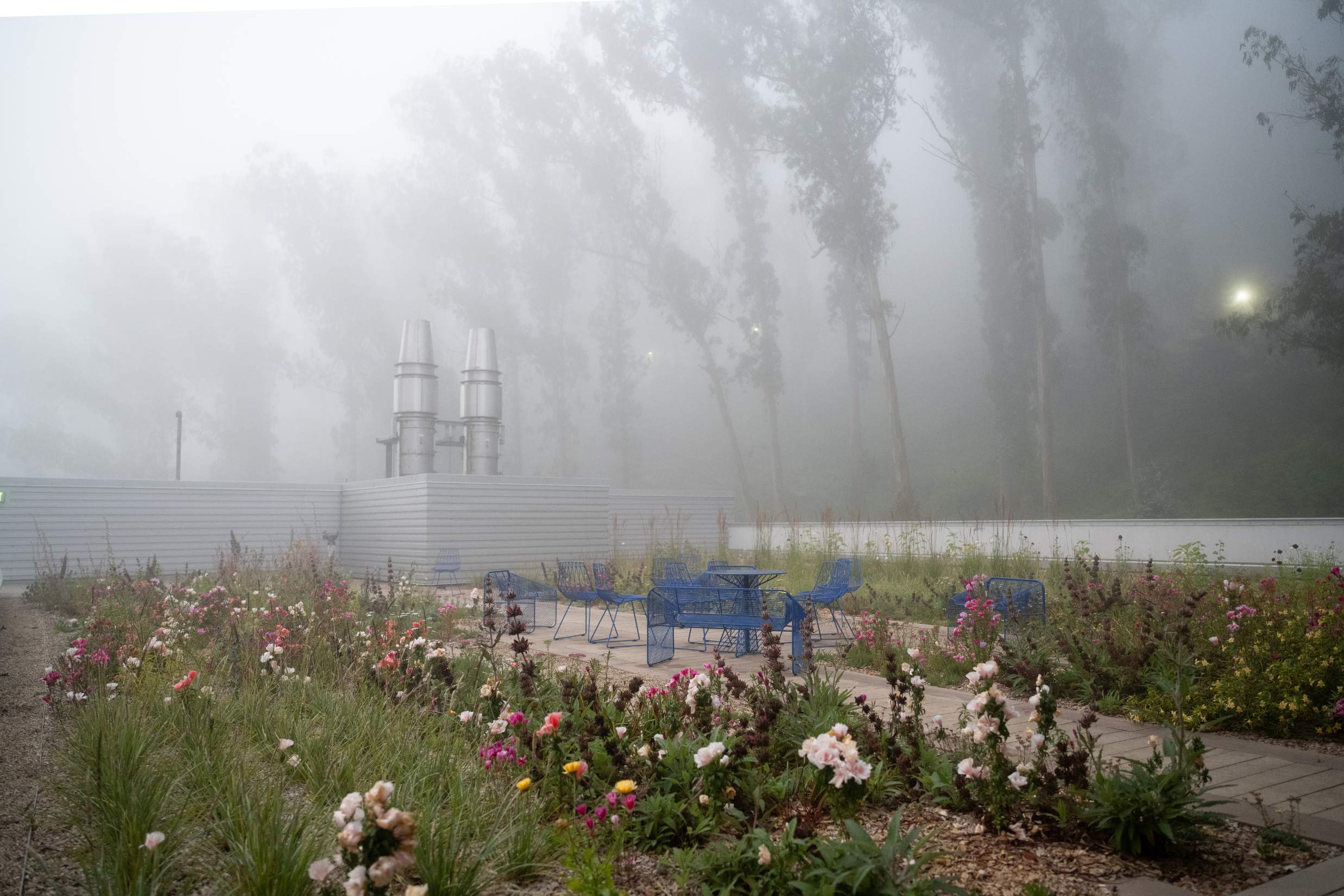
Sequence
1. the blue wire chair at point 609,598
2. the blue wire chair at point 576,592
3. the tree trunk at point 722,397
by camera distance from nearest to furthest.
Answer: the blue wire chair at point 609,598 < the blue wire chair at point 576,592 < the tree trunk at point 722,397

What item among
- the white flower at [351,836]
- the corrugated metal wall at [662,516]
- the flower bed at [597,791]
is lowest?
the flower bed at [597,791]

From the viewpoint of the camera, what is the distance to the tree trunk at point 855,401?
29422 millimetres

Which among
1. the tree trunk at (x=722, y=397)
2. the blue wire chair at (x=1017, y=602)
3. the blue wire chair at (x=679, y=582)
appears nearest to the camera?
the blue wire chair at (x=1017, y=602)

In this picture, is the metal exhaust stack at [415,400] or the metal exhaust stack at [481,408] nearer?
the metal exhaust stack at [415,400]

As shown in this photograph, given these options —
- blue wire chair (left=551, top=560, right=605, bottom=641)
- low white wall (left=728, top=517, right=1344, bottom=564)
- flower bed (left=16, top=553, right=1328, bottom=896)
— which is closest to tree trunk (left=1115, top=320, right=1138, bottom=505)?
low white wall (left=728, top=517, right=1344, bottom=564)

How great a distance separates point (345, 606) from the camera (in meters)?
6.07

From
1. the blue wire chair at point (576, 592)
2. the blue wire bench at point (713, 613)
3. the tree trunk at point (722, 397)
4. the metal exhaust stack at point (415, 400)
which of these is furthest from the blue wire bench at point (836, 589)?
the tree trunk at point (722, 397)

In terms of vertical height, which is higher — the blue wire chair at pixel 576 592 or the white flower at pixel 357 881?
the white flower at pixel 357 881

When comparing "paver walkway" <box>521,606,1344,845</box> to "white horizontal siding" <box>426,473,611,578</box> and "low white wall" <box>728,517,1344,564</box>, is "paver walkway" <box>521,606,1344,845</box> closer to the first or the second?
"low white wall" <box>728,517,1344,564</box>

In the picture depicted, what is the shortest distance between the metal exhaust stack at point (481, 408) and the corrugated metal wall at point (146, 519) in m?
3.43

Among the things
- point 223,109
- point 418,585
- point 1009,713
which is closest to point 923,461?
A: point 418,585

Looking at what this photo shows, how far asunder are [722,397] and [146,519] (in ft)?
63.9

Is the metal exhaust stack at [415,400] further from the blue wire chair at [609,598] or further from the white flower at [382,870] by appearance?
the white flower at [382,870]

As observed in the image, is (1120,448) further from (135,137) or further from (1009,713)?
(135,137)
